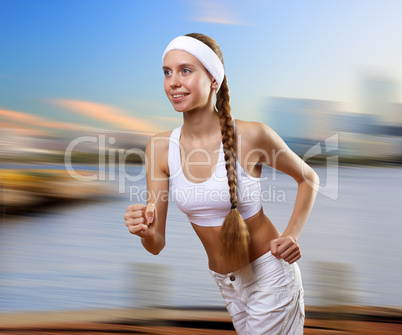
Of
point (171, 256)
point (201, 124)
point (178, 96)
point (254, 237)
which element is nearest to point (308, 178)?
point (254, 237)

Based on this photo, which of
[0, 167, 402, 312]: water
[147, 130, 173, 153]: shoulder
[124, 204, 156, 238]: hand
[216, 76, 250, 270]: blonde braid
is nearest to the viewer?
[124, 204, 156, 238]: hand

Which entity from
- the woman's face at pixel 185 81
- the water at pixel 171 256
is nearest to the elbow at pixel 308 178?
the woman's face at pixel 185 81

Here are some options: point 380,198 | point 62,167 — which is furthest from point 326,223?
point 62,167

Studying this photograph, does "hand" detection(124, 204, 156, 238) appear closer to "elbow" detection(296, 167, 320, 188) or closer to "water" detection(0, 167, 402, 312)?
"elbow" detection(296, 167, 320, 188)

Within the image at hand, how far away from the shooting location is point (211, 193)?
1.33 m

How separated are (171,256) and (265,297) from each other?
103 inches

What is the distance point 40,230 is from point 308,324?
2.62 meters

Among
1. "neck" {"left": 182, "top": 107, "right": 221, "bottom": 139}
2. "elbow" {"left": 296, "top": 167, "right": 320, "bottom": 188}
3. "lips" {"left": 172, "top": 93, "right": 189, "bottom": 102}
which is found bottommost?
"elbow" {"left": 296, "top": 167, "right": 320, "bottom": 188}

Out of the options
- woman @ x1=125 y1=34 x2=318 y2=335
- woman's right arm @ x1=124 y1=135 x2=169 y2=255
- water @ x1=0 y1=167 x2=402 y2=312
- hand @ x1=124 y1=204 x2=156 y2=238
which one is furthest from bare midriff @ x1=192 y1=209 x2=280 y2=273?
water @ x1=0 y1=167 x2=402 y2=312

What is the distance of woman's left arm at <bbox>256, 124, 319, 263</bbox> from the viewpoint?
135 centimetres

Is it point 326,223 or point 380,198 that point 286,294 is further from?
point 380,198

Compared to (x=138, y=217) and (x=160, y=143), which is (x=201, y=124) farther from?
(x=138, y=217)

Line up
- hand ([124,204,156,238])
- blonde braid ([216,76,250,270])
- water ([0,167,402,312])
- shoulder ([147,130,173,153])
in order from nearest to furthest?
Answer: hand ([124,204,156,238]), blonde braid ([216,76,250,270]), shoulder ([147,130,173,153]), water ([0,167,402,312])

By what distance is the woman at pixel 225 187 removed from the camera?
4.37 ft
